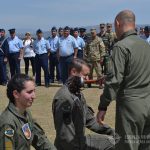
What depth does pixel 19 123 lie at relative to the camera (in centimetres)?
379

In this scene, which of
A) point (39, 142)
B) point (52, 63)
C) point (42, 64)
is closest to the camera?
point (39, 142)

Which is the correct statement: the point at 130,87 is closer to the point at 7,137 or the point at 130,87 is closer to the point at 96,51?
the point at 7,137

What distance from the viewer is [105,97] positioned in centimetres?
473

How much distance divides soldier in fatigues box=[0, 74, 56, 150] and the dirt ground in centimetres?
373

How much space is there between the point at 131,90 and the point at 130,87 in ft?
0.11

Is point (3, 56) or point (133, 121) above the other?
point (133, 121)

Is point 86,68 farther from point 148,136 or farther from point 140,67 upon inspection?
point 148,136

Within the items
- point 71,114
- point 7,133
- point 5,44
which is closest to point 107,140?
point 71,114

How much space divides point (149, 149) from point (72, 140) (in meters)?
0.83

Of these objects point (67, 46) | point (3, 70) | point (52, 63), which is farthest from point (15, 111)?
point (52, 63)

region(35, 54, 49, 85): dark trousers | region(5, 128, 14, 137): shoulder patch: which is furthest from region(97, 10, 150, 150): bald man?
region(35, 54, 49, 85): dark trousers

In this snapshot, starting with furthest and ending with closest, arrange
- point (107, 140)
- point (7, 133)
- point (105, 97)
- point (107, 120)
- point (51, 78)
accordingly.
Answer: point (51, 78) → point (107, 120) → point (107, 140) → point (105, 97) → point (7, 133)

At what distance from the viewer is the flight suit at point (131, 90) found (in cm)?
476

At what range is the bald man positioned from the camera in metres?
4.76
